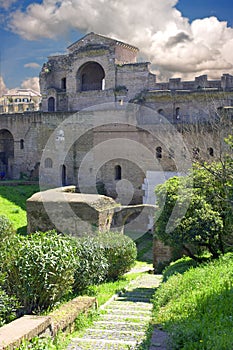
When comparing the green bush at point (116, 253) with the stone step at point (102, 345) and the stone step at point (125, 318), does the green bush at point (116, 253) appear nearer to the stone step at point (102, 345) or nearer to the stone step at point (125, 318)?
the stone step at point (125, 318)

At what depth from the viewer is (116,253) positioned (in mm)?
14242

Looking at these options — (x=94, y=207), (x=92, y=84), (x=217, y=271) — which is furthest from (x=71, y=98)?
(x=217, y=271)

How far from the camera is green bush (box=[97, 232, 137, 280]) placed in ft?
46.3

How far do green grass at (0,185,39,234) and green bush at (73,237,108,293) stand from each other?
26.0ft

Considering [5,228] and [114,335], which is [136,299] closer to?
[114,335]

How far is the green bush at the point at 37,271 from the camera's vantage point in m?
8.14

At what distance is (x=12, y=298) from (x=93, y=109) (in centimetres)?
2246

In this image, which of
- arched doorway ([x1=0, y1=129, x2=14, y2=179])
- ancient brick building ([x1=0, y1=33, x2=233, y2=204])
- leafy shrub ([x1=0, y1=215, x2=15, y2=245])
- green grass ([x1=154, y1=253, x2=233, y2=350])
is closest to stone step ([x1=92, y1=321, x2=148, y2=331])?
green grass ([x1=154, y1=253, x2=233, y2=350])

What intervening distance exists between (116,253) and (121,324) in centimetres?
631

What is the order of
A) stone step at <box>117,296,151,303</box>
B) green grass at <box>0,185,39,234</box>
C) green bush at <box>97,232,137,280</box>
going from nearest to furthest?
stone step at <box>117,296,151,303</box>
green bush at <box>97,232,137,280</box>
green grass at <box>0,185,39,234</box>

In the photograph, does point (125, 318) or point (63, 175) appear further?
point (63, 175)

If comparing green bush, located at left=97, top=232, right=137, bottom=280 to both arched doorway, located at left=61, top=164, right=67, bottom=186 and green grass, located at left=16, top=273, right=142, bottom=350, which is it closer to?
green grass, located at left=16, top=273, right=142, bottom=350

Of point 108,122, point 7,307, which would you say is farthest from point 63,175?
point 7,307

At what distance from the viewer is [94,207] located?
17.4 m
